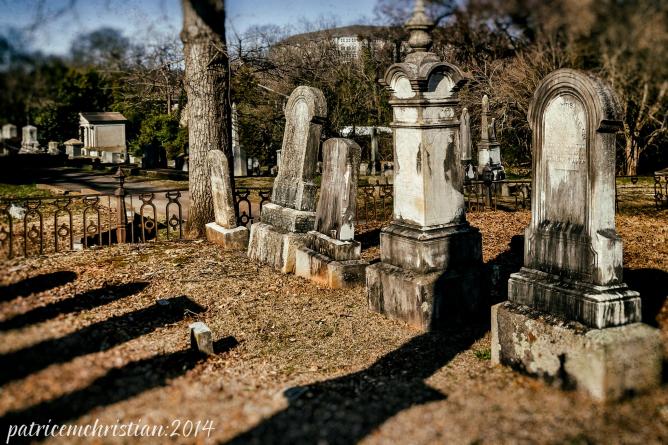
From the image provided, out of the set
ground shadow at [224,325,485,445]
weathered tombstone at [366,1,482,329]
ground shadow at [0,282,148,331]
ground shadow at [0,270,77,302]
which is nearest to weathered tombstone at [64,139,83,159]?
ground shadow at [0,270,77,302]

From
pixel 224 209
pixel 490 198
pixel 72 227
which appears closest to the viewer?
pixel 72 227

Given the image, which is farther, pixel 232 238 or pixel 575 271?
pixel 232 238

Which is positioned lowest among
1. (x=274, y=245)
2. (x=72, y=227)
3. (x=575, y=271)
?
(x=274, y=245)

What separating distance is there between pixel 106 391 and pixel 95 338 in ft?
5.40

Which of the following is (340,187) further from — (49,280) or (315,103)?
(49,280)

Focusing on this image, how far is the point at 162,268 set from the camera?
9680 millimetres

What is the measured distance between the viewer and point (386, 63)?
23.3 meters

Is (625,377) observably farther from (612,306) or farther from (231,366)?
(231,366)

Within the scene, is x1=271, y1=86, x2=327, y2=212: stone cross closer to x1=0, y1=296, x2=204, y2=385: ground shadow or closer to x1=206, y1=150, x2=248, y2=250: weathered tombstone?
x1=206, y1=150, x2=248, y2=250: weathered tombstone

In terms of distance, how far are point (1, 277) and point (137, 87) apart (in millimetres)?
9485

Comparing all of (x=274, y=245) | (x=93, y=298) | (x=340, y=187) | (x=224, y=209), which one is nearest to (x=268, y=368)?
(x=93, y=298)

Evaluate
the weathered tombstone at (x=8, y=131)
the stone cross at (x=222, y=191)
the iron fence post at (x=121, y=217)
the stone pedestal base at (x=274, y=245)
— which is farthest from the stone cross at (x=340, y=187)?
the weathered tombstone at (x=8, y=131)

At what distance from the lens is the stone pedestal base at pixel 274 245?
9508 mm

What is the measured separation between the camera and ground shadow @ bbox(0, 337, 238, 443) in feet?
12.9
